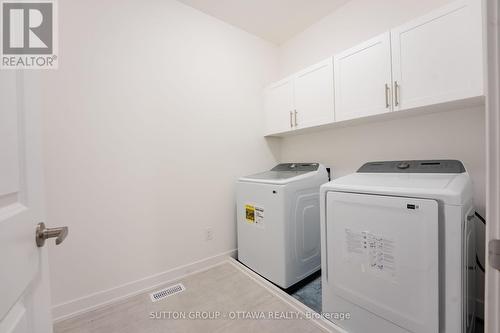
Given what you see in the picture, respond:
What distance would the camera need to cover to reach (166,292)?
1707mm

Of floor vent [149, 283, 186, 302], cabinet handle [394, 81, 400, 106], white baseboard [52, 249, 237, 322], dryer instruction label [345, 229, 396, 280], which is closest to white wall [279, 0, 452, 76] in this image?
cabinet handle [394, 81, 400, 106]

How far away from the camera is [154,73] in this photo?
180 cm

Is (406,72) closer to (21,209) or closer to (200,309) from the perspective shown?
(21,209)

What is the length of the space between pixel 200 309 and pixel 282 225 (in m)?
0.85

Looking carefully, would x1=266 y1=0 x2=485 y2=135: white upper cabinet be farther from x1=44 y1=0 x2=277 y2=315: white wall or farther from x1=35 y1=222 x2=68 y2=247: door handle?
x1=35 y1=222 x2=68 y2=247: door handle

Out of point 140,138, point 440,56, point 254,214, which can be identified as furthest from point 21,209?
point 440,56

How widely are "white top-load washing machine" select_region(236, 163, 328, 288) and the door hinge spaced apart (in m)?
1.24

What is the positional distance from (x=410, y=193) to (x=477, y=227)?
2.72 ft

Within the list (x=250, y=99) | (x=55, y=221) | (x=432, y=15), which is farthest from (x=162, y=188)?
(x=432, y=15)

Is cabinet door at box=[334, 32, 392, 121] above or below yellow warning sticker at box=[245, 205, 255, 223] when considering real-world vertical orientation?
above

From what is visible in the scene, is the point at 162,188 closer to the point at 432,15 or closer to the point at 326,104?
the point at 326,104

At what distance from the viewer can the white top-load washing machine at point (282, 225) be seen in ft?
5.53

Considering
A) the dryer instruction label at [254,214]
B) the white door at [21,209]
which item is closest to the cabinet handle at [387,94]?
the dryer instruction label at [254,214]

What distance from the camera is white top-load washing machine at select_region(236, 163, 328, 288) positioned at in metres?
1.69
